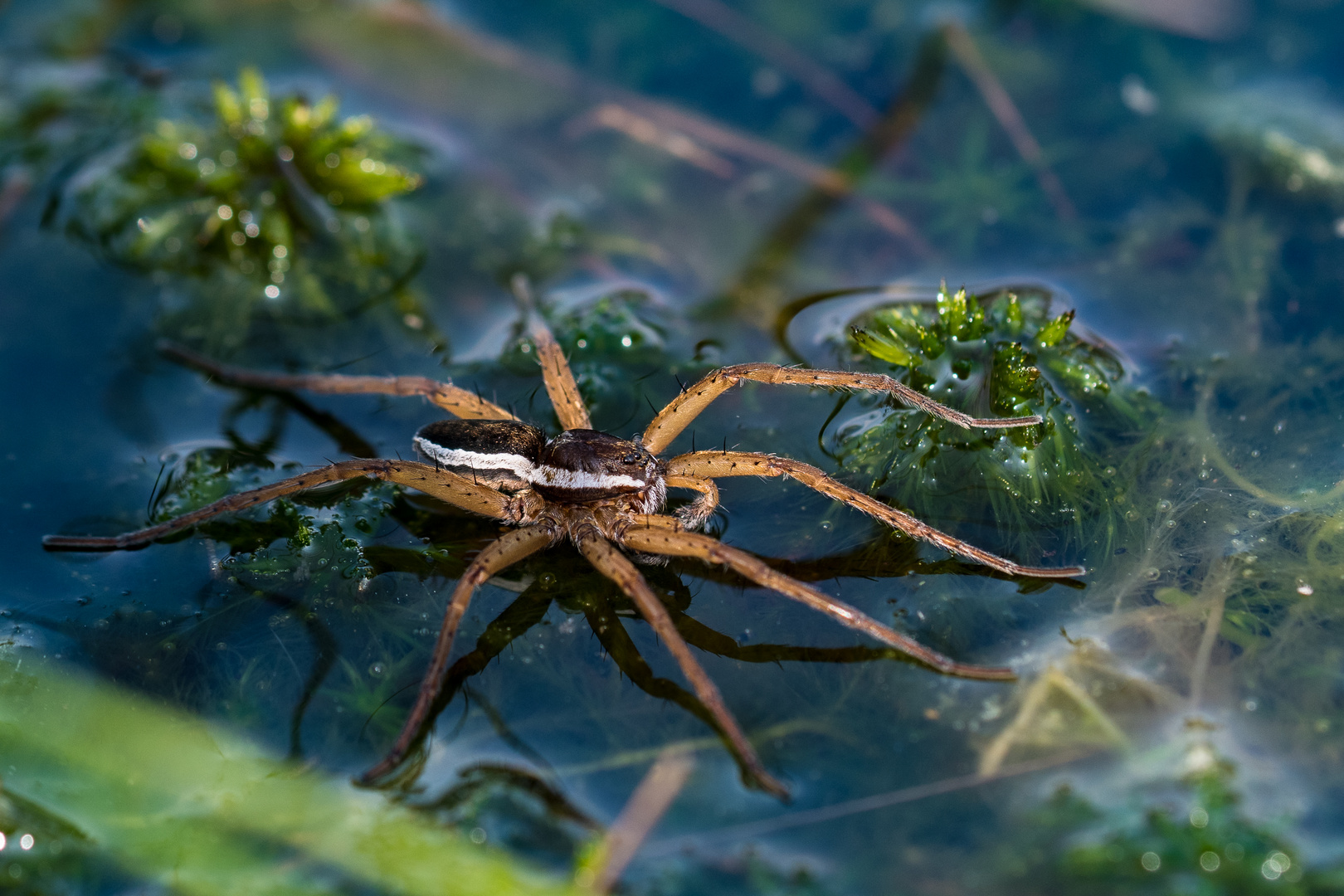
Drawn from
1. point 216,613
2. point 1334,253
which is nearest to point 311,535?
point 216,613

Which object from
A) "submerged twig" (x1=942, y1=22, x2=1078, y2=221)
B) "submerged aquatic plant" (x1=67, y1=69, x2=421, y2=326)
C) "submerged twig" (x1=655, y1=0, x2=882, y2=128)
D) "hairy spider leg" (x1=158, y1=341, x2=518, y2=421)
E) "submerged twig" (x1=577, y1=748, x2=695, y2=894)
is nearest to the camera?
"submerged twig" (x1=577, y1=748, x2=695, y2=894)

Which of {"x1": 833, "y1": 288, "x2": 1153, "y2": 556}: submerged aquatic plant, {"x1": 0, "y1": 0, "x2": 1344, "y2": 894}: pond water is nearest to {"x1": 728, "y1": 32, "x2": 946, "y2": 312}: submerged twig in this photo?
{"x1": 0, "y1": 0, "x2": 1344, "y2": 894}: pond water

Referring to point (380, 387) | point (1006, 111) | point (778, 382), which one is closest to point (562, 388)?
point (380, 387)

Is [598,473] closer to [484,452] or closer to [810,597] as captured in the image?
[484,452]

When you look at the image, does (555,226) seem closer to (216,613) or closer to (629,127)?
(629,127)

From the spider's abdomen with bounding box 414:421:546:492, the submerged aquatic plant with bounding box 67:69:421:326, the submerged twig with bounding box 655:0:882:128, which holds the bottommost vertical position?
the submerged aquatic plant with bounding box 67:69:421:326

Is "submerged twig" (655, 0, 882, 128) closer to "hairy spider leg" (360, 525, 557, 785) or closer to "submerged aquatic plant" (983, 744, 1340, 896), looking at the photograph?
"hairy spider leg" (360, 525, 557, 785)
